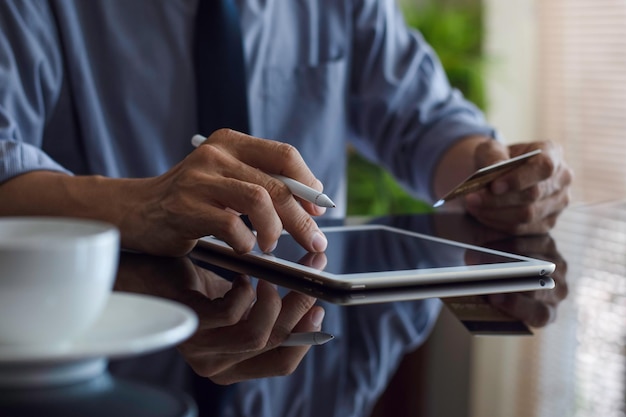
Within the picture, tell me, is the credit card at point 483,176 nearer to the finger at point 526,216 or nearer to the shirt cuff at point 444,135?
the finger at point 526,216

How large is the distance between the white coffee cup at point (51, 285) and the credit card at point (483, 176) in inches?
24.6

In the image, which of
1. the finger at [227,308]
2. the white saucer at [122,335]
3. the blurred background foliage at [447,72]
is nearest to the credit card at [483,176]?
the finger at [227,308]

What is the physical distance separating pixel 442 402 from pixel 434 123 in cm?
113

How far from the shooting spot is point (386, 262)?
0.85 metres

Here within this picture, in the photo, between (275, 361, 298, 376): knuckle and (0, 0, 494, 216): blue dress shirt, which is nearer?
(275, 361, 298, 376): knuckle

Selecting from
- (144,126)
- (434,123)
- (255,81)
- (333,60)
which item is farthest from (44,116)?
(434,123)

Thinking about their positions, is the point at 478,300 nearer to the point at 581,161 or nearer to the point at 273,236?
the point at 273,236

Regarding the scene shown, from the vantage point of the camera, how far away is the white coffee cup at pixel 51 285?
1.39ft

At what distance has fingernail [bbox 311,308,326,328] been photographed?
0.65 meters

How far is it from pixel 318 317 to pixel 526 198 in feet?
1.88

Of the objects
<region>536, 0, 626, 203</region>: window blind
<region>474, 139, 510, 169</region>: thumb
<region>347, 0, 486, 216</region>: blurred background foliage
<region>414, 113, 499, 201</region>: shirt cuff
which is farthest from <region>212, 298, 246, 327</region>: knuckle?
<region>536, 0, 626, 203</region>: window blind

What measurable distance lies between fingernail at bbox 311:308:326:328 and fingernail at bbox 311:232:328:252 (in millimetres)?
192

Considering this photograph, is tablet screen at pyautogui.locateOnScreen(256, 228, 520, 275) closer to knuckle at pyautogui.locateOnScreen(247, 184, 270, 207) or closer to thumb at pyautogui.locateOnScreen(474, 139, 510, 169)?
knuckle at pyautogui.locateOnScreen(247, 184, 270, 207)

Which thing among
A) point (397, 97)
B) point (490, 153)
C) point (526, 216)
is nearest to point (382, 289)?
point (526, 216)
